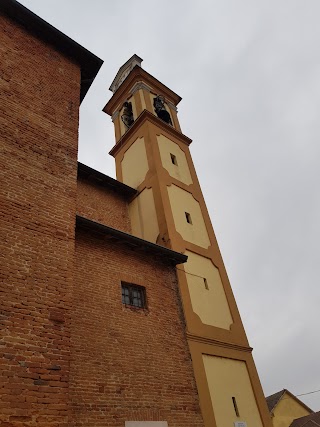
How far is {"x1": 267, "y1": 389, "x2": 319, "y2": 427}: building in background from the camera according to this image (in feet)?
90.2

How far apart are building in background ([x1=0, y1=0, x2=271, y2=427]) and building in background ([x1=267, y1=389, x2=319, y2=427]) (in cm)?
2187

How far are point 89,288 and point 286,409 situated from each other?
93.5 ft

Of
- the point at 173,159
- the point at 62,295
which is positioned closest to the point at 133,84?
the point at 173,159

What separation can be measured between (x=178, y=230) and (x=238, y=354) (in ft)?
13.3

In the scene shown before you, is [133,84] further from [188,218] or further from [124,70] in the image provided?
[188,218]

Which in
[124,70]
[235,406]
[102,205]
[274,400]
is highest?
[124,70]

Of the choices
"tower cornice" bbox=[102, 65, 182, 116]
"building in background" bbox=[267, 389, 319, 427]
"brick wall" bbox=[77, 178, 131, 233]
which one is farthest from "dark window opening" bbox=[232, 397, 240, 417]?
"building in background" bbox=[267, 389, 319, 427]

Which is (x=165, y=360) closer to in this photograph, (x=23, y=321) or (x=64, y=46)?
(x=23, y=321)

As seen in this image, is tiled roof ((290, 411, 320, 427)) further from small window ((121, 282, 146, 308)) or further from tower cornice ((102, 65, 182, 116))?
tower cornice ((102, 65, 182, 116))

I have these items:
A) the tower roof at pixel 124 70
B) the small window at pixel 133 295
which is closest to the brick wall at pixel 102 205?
the small window at pixel 133 295

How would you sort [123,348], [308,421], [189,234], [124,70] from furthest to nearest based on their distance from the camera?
[308,421], [124,70], [189,234], [123,348]

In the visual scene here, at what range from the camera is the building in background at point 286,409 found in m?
27.5

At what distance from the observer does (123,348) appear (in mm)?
7223

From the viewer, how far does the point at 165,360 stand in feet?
25.8
